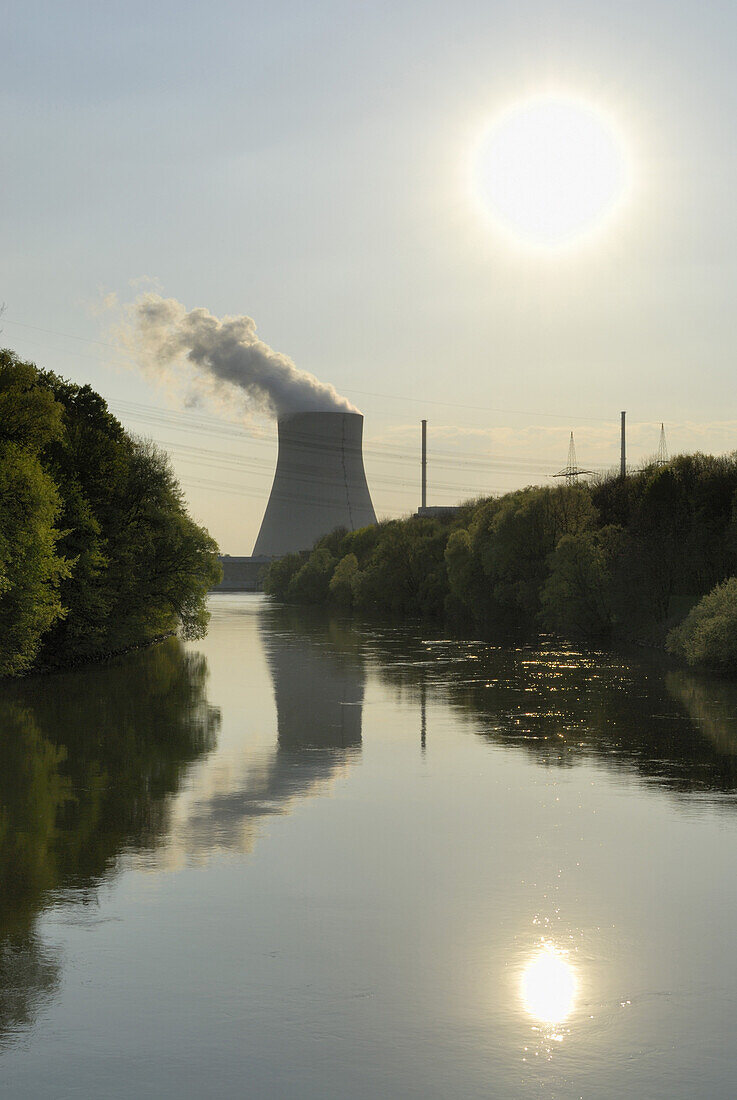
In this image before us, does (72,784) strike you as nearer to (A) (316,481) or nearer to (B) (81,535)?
(B) (81,535)

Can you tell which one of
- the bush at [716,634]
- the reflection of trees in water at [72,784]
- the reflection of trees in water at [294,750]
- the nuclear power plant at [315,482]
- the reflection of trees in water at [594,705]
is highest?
the nuclear power plant at [315,482]

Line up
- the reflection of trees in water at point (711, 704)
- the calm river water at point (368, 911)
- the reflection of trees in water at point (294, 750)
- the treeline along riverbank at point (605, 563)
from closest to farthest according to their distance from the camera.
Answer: the calm river water at point (368, 911)
the reflection of trees in water at point (294, 750)
the reflection of trees in water at point (711, 704)
the treeline along riverbank at point (605, 563)

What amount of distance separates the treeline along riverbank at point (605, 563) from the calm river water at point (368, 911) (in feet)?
71.2

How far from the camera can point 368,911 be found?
35.2 feet

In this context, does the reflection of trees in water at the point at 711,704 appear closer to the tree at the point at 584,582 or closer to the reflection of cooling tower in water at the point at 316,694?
the reflection of cooling tower in water at the point at 316,694

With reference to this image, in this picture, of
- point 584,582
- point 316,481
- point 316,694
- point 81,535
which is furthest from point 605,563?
point 316,481

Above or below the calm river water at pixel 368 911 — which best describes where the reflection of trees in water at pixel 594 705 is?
above

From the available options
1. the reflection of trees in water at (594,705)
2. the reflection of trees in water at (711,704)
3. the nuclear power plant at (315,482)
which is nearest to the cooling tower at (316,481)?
the nuclear power plant at (315,482)

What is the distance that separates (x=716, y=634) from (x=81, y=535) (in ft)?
72.2

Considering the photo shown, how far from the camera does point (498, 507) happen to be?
75.6 metres

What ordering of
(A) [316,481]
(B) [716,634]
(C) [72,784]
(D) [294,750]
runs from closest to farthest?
1. (C) [72,784]
2. (D) [294,750]
3. (B) [716,634]
4. (A) [316,481]

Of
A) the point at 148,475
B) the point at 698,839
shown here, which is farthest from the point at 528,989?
the point at 148,475

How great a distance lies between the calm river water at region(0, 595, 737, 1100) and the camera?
7266mm

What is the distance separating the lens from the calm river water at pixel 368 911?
7.27m
